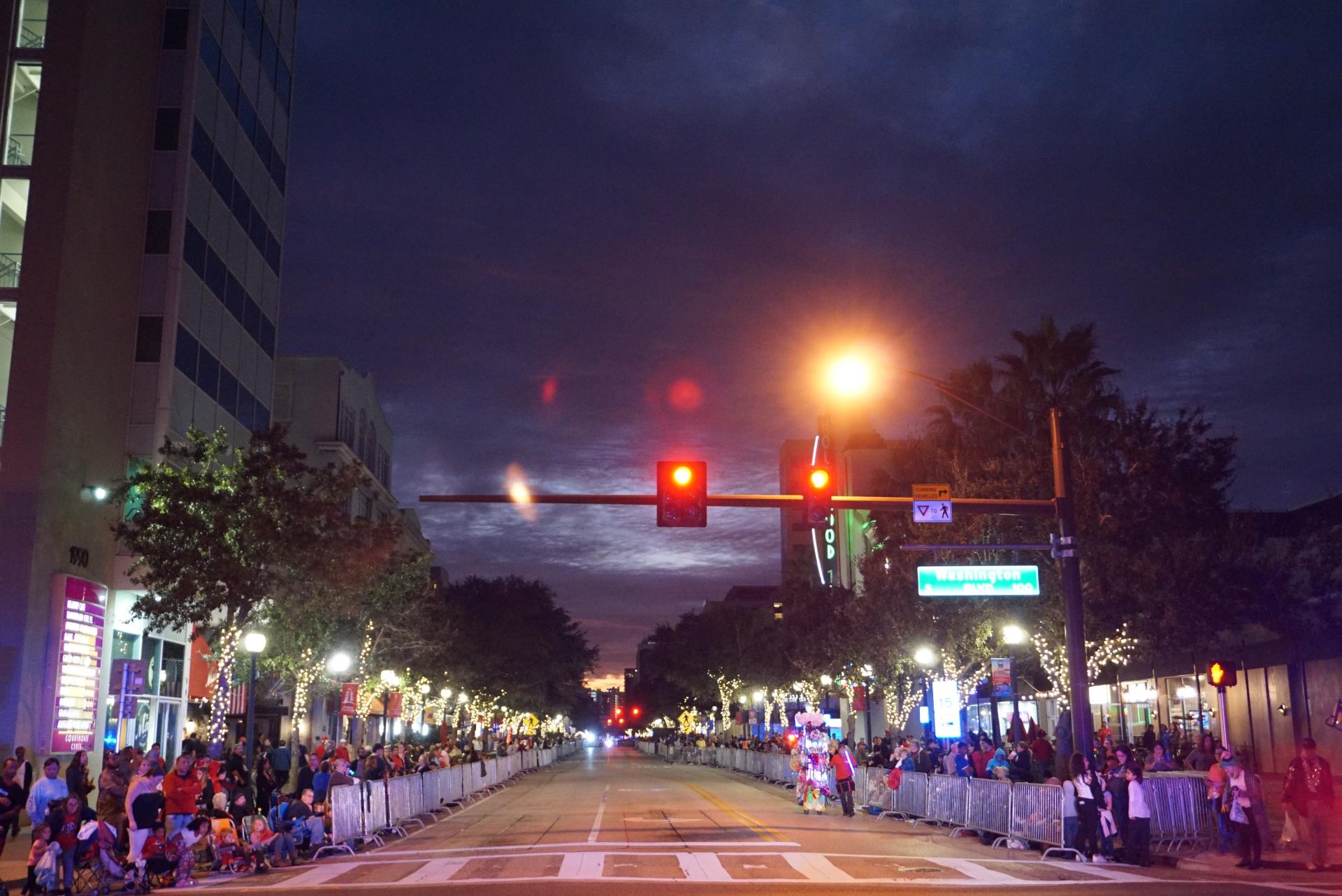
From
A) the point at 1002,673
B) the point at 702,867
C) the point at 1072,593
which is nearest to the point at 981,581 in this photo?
the point at 1072,593

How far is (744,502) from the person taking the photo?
63.2 ft

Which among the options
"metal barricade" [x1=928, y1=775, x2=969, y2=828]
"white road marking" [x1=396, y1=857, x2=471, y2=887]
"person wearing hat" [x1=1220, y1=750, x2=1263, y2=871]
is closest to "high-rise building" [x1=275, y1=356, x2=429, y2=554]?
"metal barricade" [x1=928, y1=775, x2=969, y2=828]

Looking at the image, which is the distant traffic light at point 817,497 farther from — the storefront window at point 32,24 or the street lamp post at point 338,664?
the storefront window at point 32,24

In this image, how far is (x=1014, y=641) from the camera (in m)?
30.5

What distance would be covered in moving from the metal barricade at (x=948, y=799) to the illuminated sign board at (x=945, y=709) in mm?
8922

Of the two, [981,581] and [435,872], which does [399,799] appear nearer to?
[435,872]

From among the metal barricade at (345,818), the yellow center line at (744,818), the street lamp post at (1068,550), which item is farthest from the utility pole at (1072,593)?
the metal barricade at (345,818)

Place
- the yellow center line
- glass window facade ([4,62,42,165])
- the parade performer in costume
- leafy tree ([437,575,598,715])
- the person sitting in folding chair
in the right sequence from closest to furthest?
the person sitting in folding chair → the yellow center line → the parade performer in costume → glass window facade ([4,62,42,165]) → leafy tree ([437,575,598,715])

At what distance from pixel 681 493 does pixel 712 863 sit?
17.3 ft

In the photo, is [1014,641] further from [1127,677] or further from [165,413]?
[165,413]

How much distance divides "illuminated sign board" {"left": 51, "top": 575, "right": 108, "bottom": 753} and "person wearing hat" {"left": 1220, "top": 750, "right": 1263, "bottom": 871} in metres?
23.4

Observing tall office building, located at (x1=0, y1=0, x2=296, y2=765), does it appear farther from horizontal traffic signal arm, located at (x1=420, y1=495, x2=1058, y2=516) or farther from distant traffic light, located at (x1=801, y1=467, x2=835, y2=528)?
distant traffic light, located at (x1=801, y1=467, x2=835, y2=528)

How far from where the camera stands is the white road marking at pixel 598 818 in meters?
22.1

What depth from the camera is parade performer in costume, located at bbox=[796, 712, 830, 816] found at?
28.8 meters
